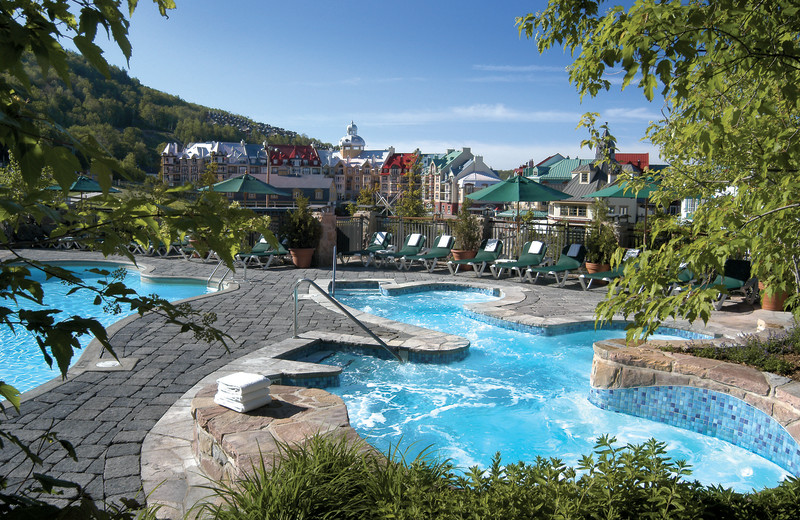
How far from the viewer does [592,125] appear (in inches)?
176

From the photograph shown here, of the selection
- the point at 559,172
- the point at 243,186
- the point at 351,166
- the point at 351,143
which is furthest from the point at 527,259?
the point at 351,143

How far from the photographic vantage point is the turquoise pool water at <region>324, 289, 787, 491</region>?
5.51m

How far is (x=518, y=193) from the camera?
46.8ft

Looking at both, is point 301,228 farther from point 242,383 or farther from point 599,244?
point 242,383

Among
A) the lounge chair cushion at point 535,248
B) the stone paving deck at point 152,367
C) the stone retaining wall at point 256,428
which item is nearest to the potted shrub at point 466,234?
the stone paving deck at point 152,367

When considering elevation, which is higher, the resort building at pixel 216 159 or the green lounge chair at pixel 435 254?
the resort building at pixel 216 159

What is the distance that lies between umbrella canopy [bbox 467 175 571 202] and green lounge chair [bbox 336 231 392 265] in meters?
2.73

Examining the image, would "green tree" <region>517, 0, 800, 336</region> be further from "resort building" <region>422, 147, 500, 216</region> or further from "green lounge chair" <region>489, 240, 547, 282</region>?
"resort building" <region>422, 147, 500, 216</region>

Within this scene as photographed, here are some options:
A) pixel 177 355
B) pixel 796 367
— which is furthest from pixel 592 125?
pixel 177 355

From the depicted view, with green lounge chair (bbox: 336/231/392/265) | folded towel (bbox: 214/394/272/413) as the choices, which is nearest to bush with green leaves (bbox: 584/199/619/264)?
green lounge chair (bbox: 336/231/392/265)

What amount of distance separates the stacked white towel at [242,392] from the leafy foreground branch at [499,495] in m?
1.36

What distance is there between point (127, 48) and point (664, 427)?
21.1ft

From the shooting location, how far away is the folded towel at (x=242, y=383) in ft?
14.5

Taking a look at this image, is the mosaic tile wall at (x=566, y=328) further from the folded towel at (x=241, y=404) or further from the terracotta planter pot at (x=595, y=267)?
the folded towel at (x=241, y=404)
